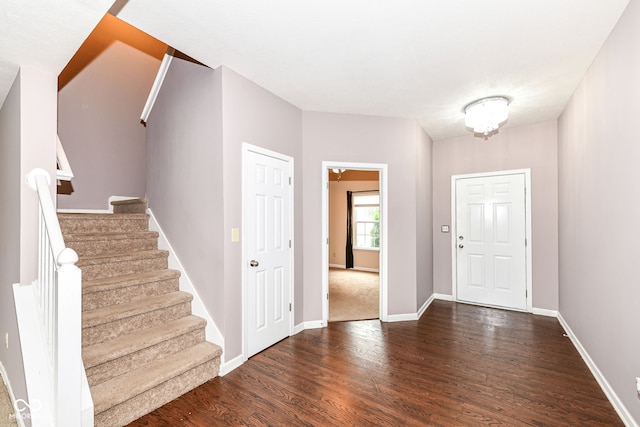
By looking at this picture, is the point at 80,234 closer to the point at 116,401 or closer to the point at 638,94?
the point at 116,401

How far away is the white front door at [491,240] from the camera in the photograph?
430cm

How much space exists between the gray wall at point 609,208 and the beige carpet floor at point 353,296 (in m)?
2.29

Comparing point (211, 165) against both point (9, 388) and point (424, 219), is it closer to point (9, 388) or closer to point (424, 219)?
point (9, 388)

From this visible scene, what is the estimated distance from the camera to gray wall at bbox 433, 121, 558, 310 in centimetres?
408

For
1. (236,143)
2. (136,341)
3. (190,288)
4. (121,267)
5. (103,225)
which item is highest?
(236,143)

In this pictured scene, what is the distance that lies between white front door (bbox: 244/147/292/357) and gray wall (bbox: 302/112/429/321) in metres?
0.35

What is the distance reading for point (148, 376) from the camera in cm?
210

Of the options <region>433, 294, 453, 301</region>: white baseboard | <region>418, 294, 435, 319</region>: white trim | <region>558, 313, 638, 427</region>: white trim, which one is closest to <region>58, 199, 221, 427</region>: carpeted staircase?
<region>418, 294, 435, 319</region>: white trim

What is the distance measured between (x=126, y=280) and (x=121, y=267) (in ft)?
0.90

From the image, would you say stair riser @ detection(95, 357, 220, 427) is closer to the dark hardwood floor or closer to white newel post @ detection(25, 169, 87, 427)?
the dark hardwood floor

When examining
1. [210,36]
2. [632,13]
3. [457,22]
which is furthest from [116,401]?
[632,13]

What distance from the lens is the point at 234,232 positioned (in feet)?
8.98

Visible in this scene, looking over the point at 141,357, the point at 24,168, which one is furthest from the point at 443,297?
the point at 24,168

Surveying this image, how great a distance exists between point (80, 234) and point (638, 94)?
178 inches
